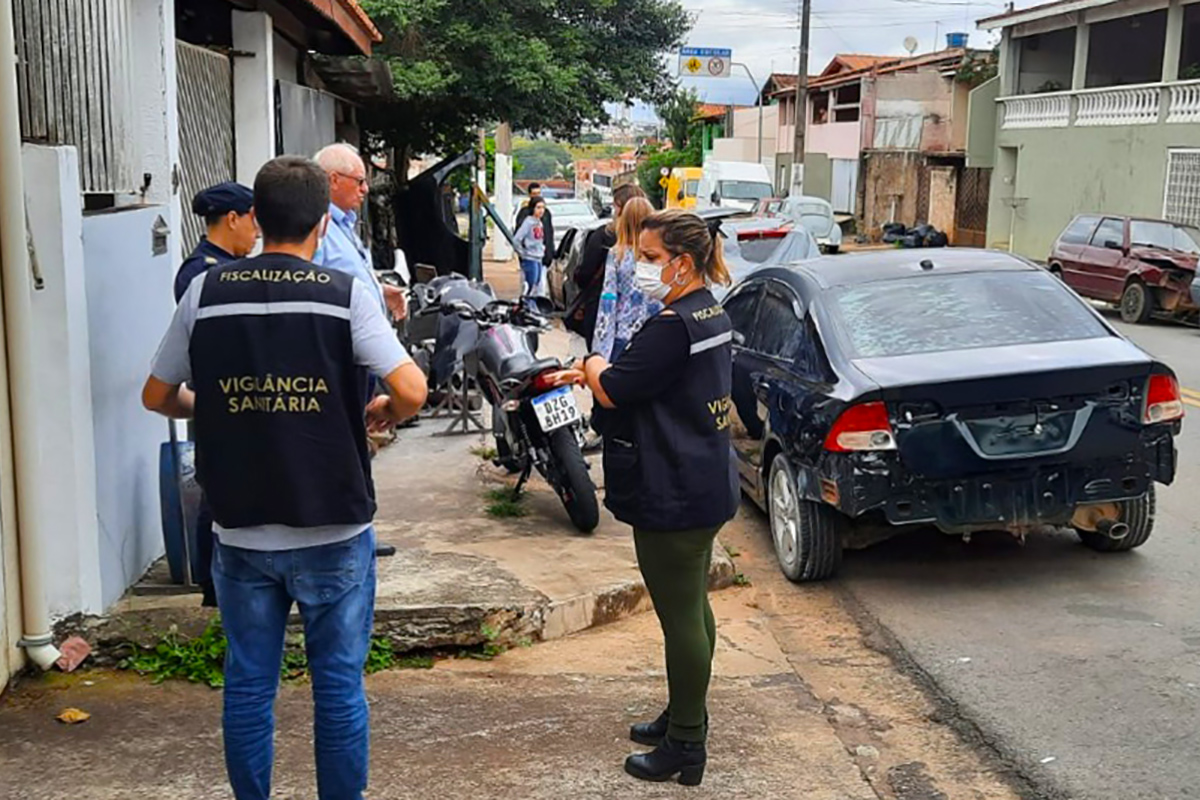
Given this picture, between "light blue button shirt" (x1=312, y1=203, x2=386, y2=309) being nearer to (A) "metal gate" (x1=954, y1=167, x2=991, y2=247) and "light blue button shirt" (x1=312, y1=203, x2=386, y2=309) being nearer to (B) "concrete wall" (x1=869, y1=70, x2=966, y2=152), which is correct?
(A) "metal gate" (x1=954, y1=167, x2=991, y2=247)

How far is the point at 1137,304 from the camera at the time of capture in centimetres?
1956

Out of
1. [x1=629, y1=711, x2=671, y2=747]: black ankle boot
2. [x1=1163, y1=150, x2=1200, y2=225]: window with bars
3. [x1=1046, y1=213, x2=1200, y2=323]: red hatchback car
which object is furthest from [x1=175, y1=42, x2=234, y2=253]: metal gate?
[x1=1163, y1=150, x2=1200, y2=225]: window with bars

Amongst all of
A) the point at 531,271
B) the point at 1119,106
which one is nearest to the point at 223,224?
the point at 531,271

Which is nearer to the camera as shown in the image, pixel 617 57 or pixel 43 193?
pixel 43 193

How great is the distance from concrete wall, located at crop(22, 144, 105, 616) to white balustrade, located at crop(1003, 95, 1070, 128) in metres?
28.6

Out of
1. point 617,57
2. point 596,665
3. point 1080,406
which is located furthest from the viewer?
point 617,57

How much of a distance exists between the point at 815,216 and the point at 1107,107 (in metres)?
6.88

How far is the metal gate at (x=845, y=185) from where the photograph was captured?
46188 mm

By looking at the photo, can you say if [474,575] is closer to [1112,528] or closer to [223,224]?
[223,224]

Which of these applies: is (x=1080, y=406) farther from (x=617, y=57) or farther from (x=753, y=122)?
(x=753, y=122)

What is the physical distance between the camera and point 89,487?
15.4 feet

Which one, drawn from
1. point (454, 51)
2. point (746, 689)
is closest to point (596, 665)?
point (746, 689)

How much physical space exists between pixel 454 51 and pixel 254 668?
17.1m

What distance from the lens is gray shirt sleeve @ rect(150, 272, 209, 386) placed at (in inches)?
129
